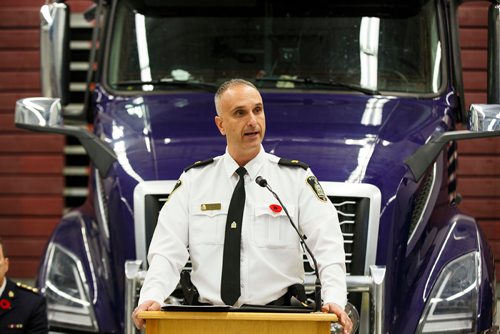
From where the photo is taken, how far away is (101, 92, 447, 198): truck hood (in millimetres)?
6262

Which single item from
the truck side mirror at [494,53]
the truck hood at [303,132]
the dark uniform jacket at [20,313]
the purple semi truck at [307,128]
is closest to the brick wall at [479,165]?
the purple semi truck at [307,128]

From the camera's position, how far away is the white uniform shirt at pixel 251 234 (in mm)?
5000

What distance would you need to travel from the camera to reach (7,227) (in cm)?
1233

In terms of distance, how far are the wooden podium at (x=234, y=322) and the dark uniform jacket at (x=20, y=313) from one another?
169 centimetres

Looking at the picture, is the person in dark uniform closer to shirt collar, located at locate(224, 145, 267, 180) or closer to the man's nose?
shirt collar, located at locate(224, 145, 267, 180)

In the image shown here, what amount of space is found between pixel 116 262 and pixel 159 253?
4.95ft

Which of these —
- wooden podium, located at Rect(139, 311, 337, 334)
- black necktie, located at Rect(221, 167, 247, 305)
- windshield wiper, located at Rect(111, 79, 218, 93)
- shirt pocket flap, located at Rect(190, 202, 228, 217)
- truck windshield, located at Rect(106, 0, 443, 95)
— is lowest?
wooden podium, located at Rect(139, 311, 337, 334)

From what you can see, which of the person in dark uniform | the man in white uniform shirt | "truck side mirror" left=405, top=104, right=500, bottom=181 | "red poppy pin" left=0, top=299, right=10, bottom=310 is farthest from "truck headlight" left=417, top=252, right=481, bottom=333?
"red poppy pin" left=0, top=299, right=10, bottom=310

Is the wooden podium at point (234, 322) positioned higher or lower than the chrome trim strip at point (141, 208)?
lower

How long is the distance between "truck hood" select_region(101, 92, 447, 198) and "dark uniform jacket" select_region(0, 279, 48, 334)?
774 mm

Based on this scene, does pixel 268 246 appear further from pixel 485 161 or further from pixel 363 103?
pixel 485 161

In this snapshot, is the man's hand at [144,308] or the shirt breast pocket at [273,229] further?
the shirt breast pocket at [273,229]

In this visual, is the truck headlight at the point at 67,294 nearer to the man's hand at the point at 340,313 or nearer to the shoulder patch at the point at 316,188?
the shoulder patch at the point at 316,188

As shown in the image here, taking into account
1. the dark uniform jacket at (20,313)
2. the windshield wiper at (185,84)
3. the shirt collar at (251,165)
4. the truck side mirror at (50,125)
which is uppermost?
the windshield wiper at (185,84)
